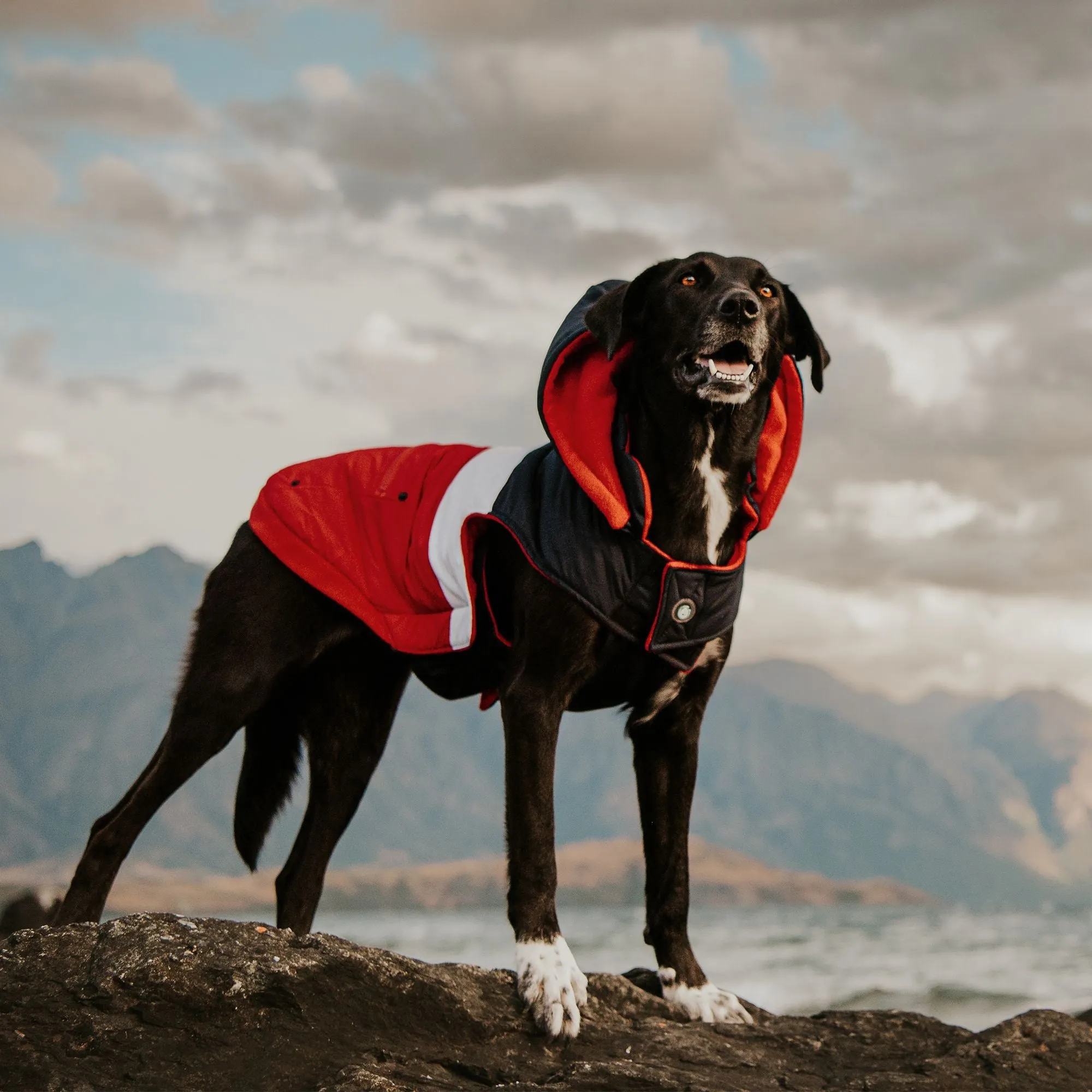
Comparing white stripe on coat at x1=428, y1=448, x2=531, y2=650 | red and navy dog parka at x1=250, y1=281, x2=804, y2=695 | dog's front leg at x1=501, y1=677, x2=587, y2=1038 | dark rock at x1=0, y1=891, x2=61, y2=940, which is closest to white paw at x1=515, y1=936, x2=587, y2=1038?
dog's front leg at x1=501, y1=677, x2=587, y2=1038

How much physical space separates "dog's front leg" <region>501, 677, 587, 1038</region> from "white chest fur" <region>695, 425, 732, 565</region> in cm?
99

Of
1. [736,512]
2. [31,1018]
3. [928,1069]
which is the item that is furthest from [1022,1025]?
[31,1018]

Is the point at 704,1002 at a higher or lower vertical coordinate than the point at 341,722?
lower

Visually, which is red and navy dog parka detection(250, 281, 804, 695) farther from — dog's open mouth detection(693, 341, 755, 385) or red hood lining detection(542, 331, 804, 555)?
dog's open mouth detection(693, 341, 755, 385)

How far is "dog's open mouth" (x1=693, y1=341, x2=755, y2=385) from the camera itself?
221 inches

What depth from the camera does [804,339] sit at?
6285 millimetres

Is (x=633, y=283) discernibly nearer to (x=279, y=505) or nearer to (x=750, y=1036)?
(x=279, y=505)

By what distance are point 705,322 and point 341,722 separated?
2.80 meters

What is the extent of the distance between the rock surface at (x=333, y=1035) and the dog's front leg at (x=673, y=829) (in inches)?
11.3

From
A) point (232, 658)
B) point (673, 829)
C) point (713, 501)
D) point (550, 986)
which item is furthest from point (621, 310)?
point (550, 986)

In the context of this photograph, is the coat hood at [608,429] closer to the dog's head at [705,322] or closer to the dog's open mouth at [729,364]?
the dog's head at [705,322]

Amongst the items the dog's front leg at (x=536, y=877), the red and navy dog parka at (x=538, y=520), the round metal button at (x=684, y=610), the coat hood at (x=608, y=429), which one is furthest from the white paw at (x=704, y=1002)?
the coat hood at (x=608, y=429)

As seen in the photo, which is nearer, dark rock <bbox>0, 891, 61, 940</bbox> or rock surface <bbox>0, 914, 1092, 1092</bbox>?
rock surface <bbox>0, 914, 1092, 1092</bbox>

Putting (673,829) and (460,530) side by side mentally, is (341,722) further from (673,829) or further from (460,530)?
(673,829)
